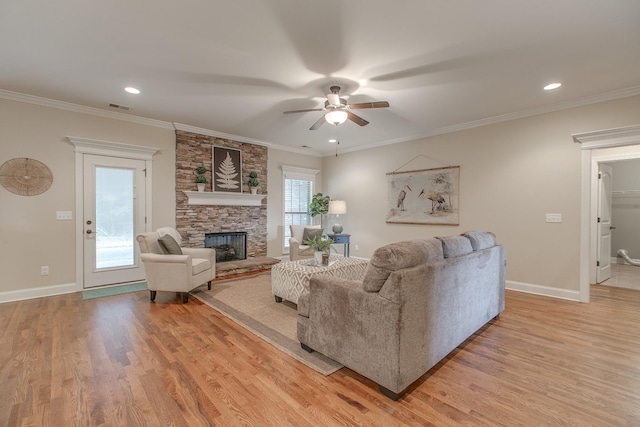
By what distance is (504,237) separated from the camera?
14.7ft

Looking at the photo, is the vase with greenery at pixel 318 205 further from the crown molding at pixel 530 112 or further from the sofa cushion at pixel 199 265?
the sofa cushion at pixel 199 265

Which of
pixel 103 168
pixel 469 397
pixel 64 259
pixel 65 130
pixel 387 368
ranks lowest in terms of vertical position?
pixel 469 397

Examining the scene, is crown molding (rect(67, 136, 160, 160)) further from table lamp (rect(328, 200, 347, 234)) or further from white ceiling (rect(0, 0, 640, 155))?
table lamp (rect(328, 200, 347, 234))

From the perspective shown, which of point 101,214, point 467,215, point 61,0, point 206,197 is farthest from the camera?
point 206,197

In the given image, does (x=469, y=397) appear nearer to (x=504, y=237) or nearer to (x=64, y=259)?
(x=504, y=237)

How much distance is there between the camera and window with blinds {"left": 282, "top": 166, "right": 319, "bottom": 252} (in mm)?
6816

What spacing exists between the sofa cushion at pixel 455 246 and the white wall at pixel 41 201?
509cm

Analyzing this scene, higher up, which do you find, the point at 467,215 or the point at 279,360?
the point at 467,215

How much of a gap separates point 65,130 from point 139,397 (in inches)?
165

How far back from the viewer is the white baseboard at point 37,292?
3.75 metres

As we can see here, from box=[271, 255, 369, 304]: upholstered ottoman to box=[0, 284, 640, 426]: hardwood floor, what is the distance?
2.42 feet

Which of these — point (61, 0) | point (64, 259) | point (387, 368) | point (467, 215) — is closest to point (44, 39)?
point (61, 0)

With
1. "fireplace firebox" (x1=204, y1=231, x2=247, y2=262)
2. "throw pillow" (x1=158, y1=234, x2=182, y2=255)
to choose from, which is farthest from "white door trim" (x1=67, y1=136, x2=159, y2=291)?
"fireplace firebox" (x1=204, y1=231, x2=247, y2=262)

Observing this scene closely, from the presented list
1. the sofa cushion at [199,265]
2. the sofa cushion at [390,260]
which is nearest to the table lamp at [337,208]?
the sofa cushion at [199,265]
